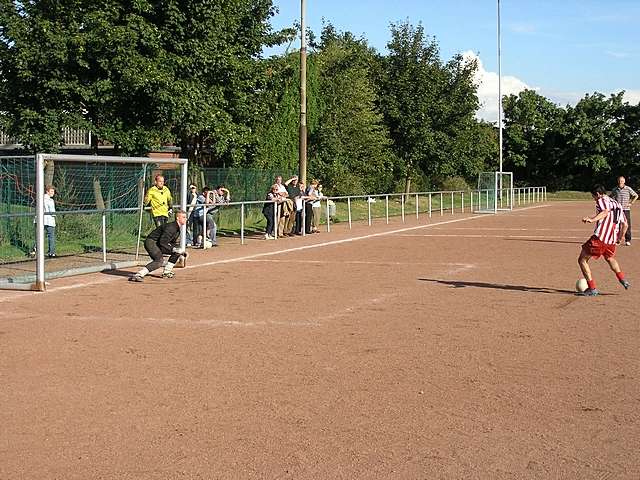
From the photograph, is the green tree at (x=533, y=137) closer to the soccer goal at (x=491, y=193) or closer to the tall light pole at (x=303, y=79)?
the soccer goal at (x=491, y=193)

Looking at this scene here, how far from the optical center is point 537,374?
7.80 m

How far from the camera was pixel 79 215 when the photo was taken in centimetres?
1967

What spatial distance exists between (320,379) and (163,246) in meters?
7.77

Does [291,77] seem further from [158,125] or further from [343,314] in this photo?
[343,314]

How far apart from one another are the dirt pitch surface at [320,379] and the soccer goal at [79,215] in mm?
2275

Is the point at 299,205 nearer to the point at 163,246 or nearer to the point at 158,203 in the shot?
the point at 158,203

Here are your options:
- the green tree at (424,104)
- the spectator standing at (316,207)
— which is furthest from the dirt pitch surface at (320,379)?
the green tree at (424,104)

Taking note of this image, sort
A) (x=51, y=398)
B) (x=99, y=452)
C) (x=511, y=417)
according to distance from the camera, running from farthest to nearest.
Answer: (x=51, y=398) → (x=511, y=417) → (x=99, y=452)

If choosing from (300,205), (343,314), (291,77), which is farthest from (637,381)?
(291,77)

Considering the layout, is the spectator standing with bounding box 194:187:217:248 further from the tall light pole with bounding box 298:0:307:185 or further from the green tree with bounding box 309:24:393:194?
the green tree with bounding box 309:24:393:194

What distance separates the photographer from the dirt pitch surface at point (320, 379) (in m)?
5.51

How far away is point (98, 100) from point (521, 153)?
60.8 m

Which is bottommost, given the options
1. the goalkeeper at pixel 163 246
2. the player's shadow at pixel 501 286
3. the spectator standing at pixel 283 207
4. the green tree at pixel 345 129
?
the player's shadow at pixel 501 286

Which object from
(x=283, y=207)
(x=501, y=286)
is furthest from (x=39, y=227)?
(x=283, y=207)
